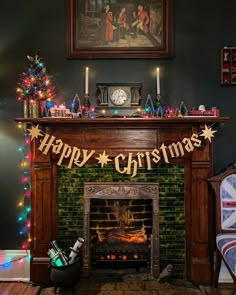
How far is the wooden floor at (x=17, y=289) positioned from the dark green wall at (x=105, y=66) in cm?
35

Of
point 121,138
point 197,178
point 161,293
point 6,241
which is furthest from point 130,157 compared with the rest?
point 6,241

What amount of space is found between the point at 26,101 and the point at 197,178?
1.66 metres

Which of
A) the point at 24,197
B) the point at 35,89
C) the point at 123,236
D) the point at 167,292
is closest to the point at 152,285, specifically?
the point at 167,292

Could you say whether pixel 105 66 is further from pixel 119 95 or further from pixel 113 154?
pixel 113 154

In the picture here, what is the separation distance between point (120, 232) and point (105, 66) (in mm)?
1574

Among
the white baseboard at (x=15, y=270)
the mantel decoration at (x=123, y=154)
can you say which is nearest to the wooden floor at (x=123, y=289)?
the white baseboard at (x=15, y=270)

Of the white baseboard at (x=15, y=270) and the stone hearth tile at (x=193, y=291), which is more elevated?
the white baseboard at (x=15, y=270)

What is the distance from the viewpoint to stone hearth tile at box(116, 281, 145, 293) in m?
3.04

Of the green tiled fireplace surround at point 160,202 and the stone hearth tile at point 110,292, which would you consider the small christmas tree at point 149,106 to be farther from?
the stone hearth tile at point 110,292

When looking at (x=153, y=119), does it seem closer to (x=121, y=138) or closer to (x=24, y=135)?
(x=121, y=138)

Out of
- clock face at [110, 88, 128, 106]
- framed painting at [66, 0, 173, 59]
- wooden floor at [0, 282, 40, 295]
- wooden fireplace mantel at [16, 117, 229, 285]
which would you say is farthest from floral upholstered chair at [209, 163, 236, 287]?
wooden floor at [0, 282, 40, 295]

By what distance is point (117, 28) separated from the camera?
337cm

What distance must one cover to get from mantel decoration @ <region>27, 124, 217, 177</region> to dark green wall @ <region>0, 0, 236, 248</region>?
34cm

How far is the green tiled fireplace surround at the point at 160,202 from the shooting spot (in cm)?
326
